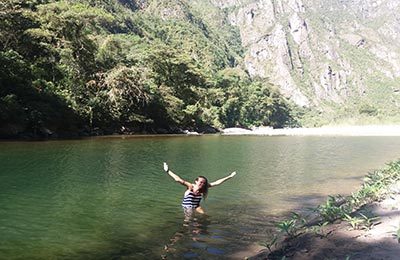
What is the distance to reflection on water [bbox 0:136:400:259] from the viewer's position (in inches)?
344

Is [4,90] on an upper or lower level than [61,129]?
upper

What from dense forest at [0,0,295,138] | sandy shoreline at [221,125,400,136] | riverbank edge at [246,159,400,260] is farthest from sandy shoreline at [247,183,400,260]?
sandy shoreline at [221,125,400,136]

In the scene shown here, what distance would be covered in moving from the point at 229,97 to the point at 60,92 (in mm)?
55118

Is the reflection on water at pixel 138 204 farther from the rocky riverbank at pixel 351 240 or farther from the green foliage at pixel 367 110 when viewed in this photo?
the green foliage at pixel 367 110

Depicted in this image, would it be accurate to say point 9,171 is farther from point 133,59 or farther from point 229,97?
point 229,97

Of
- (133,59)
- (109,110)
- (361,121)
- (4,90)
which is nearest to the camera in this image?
(4,90)

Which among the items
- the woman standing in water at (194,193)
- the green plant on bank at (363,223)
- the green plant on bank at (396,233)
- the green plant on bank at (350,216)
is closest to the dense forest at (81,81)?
the woman standing in water at (194,193)

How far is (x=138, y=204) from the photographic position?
43.0 feet

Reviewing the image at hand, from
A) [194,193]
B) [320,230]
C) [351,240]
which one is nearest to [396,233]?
[351,240]

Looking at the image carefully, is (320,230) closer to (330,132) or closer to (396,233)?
(396,233)

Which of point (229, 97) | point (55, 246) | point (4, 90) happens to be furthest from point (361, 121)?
point (55, 246)

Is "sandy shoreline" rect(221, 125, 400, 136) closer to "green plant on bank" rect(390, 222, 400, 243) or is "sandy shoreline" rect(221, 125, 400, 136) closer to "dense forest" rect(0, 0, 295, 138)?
"dense forest" rect(0, 0, 295, 138)

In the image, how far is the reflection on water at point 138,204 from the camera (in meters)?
8.73

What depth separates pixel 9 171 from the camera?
1853 cm
